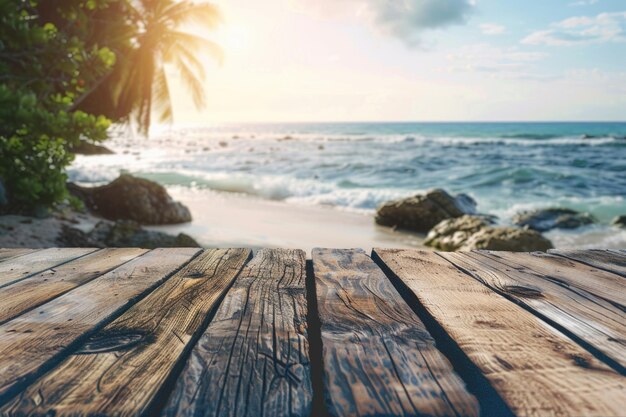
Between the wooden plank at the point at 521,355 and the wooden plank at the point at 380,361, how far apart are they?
7 centimetres

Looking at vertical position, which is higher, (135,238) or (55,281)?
(55,281)

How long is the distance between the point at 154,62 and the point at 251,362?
16.8 metres

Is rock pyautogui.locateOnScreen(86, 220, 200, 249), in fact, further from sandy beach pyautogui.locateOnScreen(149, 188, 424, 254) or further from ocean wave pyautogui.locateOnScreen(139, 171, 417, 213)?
ocean wave pyautogui.locateOnScreen(139, 171, 417, 213)

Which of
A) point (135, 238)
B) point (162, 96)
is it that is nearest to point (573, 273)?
point (135, 238)

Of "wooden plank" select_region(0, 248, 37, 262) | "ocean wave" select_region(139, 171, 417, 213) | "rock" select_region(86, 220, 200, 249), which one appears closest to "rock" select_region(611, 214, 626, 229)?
"ocean wave" select_region(139, 171, 417, 213)

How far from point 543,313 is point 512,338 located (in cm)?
25

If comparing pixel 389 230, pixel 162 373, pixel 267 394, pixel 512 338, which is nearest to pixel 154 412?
pixel 162 373

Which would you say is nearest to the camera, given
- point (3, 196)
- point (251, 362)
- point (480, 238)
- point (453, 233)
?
point (251, 362)

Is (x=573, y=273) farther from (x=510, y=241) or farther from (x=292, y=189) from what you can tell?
(x=292, y=189)

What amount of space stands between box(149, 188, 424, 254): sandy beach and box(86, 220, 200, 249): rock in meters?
1.00

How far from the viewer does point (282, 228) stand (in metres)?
8.24

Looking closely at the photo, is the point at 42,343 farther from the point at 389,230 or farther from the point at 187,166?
the point at 187,166

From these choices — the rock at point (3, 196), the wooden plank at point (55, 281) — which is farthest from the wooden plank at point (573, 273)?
the rock at point (3, 196)

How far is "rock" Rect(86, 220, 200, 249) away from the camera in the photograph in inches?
219
